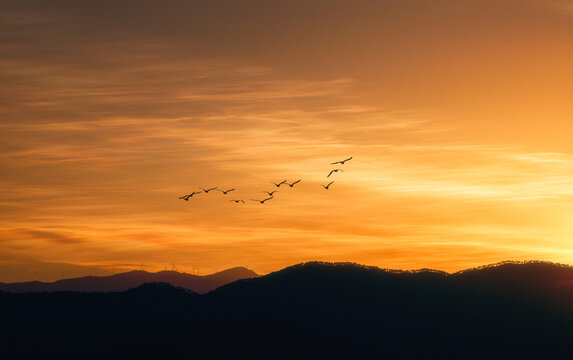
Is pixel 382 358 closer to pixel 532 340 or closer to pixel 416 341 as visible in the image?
pixel 416 341

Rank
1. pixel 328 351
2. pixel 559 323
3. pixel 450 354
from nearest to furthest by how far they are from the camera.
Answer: pixel 328 351
pixel 450 354
pixel 559 323

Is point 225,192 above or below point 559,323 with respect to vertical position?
above

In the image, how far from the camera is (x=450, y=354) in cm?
18525

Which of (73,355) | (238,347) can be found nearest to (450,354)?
(238,347)

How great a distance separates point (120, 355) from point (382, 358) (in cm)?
5708

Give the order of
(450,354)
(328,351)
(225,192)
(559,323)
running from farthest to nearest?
(559,323), (450,354), (328,351), (225,192)

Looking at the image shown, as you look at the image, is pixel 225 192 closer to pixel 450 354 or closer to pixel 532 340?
pixel 450 354

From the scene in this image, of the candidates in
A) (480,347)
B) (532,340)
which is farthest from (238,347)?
(532,340)

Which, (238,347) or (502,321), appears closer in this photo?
(238,347)

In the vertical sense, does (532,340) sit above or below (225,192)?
below

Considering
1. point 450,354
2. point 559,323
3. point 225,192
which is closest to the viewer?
point 225,192

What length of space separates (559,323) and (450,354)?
103ft

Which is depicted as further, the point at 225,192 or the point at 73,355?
the point at 73,355

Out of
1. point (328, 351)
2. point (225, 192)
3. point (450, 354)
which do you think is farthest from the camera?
point (450, 354)
